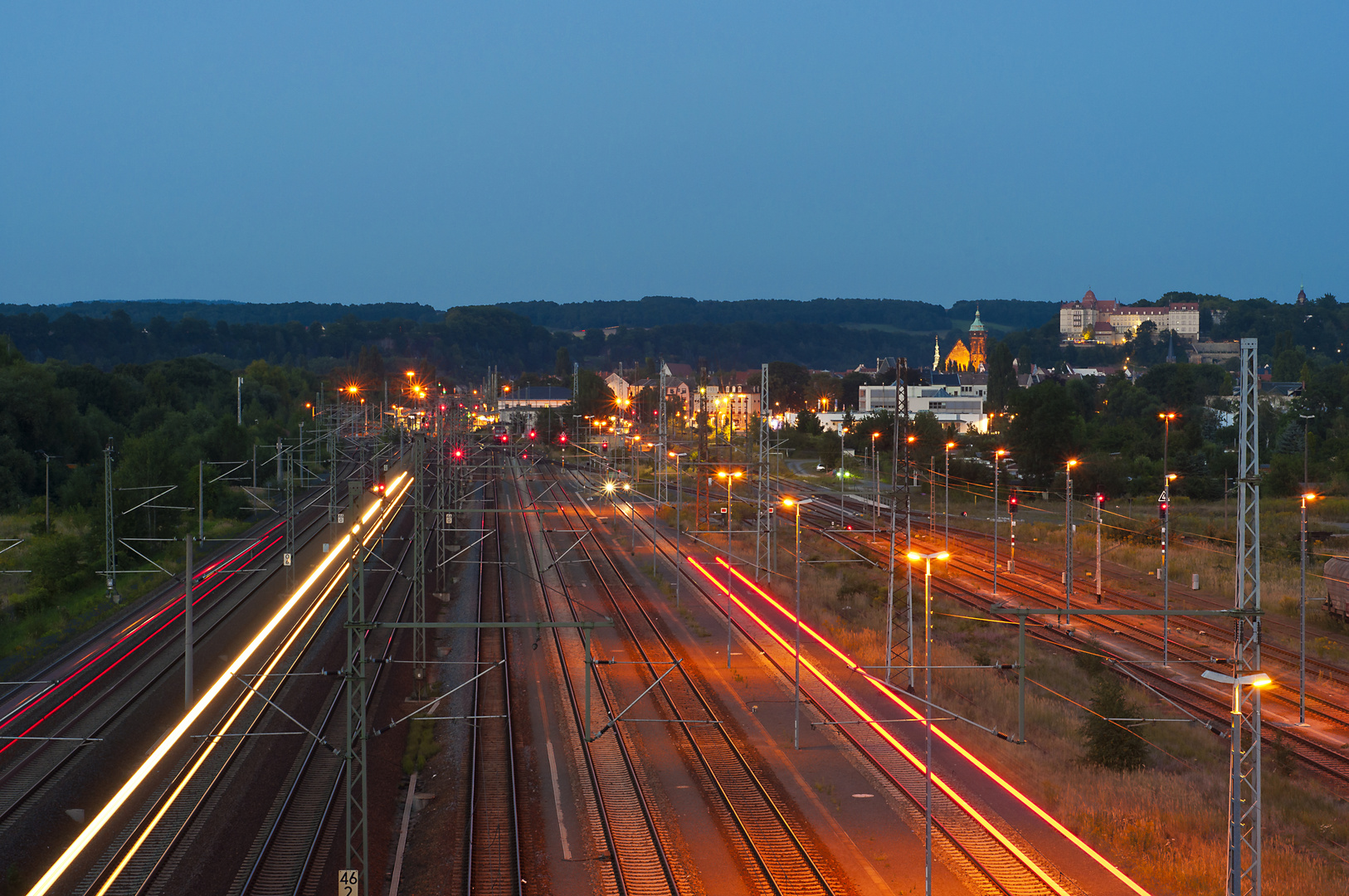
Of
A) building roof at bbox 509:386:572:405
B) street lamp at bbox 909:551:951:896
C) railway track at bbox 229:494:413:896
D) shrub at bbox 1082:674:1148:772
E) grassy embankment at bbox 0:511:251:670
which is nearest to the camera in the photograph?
street lamp at bbox 909:551:951:896

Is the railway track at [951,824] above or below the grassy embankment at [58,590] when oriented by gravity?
below

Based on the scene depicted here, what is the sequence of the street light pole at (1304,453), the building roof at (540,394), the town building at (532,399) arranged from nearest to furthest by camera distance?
1. the street light pole at (1304,453)
2. the town building at (532,399)
3. the building roof at (540,394)

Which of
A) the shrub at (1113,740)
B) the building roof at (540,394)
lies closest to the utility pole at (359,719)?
the shrub at (1113,740)

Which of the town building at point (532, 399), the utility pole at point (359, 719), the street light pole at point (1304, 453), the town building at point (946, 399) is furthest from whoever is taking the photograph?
the town building at point (532, 399)

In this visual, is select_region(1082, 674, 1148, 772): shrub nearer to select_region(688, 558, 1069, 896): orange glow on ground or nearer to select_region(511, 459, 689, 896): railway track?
select_region(688, 558, 1069, 896): orange glow on ground

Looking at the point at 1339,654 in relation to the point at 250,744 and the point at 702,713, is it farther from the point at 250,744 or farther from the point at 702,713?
the point at 250,744

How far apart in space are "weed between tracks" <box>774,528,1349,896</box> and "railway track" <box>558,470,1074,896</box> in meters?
1.22

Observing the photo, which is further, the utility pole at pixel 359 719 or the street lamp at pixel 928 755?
the utility pole at pixel 359 719

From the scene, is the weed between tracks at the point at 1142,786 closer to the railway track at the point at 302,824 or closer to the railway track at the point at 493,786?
the railway track at the point at 493,786

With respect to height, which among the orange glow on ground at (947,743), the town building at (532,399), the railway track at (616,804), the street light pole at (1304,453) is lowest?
the railway track at (616,804)

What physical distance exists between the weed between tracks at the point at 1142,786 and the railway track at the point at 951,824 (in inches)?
48.0

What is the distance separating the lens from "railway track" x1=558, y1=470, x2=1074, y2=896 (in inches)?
524

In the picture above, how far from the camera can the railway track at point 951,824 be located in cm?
1331

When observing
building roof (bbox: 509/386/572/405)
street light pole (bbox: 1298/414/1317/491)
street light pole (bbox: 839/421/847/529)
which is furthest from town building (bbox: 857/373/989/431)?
street light pole (bbox: 1298/414/1317/491)
